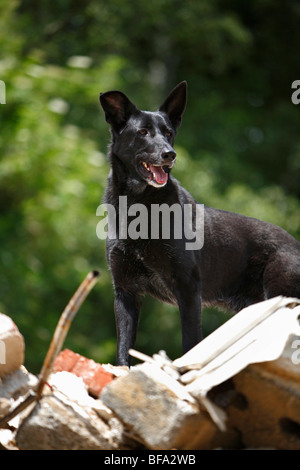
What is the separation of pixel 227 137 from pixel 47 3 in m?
5.91

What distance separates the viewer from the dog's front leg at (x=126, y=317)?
5453 millimetres

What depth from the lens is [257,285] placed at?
5820mm

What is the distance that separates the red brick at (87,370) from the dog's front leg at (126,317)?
844mm

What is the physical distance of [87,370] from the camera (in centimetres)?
435

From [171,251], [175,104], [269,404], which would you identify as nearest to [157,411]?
[269,404]

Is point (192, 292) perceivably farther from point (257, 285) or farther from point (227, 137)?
point (227, 137)

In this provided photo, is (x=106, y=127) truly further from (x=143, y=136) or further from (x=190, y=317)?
(x=190, y=317)

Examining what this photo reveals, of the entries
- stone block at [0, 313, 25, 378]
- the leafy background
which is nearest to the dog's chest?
stone block at [0, 313, 25, 378]

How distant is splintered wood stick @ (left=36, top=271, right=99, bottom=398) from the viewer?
11.1 ft

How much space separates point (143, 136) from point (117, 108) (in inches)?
13.4

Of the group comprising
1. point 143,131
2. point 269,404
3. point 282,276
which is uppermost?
point 143,131

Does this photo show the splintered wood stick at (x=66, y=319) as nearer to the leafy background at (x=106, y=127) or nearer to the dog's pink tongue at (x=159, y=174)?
the dog's pink tongue at (x=159, y=174)

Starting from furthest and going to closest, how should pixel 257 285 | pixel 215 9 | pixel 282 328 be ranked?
pixel 215 9 < pixel 257 285 < pixel 282 328
